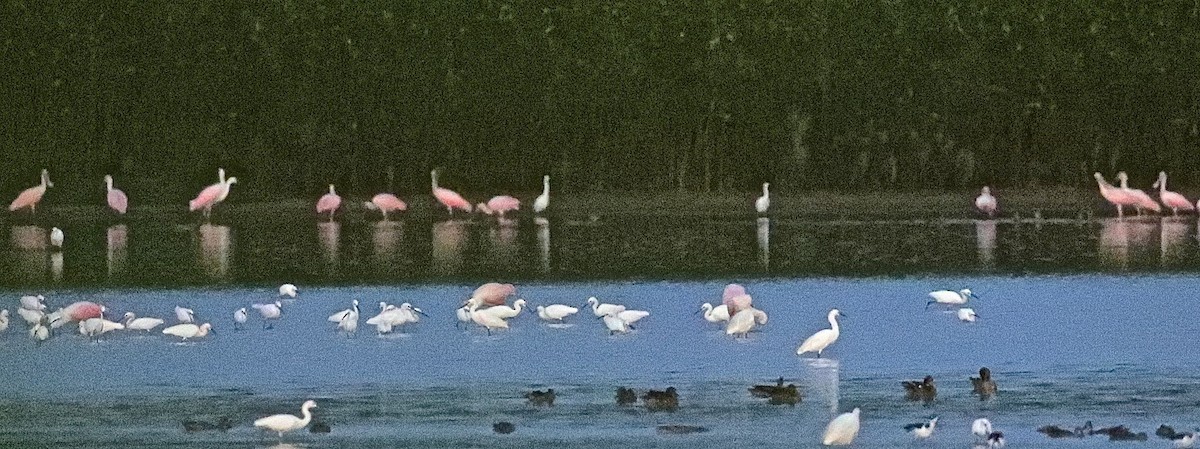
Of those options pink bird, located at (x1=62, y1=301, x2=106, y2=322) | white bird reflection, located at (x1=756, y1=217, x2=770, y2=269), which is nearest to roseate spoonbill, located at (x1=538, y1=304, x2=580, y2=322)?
pink bird, located at (x1=62, y1=301, x2=106, y2=322)

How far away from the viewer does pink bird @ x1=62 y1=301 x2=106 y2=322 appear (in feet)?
39.3

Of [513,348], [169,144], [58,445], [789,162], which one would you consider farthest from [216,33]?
[58,445]

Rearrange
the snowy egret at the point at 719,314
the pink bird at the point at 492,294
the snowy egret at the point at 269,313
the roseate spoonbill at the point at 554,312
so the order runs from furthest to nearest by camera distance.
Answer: the pink bird at the point at 492,294, the snowy egret at the point at 269,313, the roseate spoonbill at the point at 554,312, the snowy egret at the point at 719,314

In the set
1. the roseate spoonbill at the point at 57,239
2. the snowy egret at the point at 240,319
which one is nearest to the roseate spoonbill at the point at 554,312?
the snowy egret at the point at 240,319

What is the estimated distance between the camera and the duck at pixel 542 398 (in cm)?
933

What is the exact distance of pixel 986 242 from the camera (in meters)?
17.4

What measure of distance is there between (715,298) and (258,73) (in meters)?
15.8

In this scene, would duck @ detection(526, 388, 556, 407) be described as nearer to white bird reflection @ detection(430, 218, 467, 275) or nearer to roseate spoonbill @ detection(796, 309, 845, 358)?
roseate spoonbill @ detection(796, 309, 845, 358)

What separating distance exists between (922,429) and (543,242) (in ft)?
31.1

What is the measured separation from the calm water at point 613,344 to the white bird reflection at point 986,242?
0.25 feet

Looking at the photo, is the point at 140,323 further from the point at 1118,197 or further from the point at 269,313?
the point at 1118,197

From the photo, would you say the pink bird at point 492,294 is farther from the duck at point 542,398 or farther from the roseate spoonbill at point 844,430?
the roseate spoonbill at point 844,430

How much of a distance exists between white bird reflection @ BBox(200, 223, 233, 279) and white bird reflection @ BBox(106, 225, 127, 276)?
1.74 feet

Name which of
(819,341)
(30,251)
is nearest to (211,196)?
(30,251)
